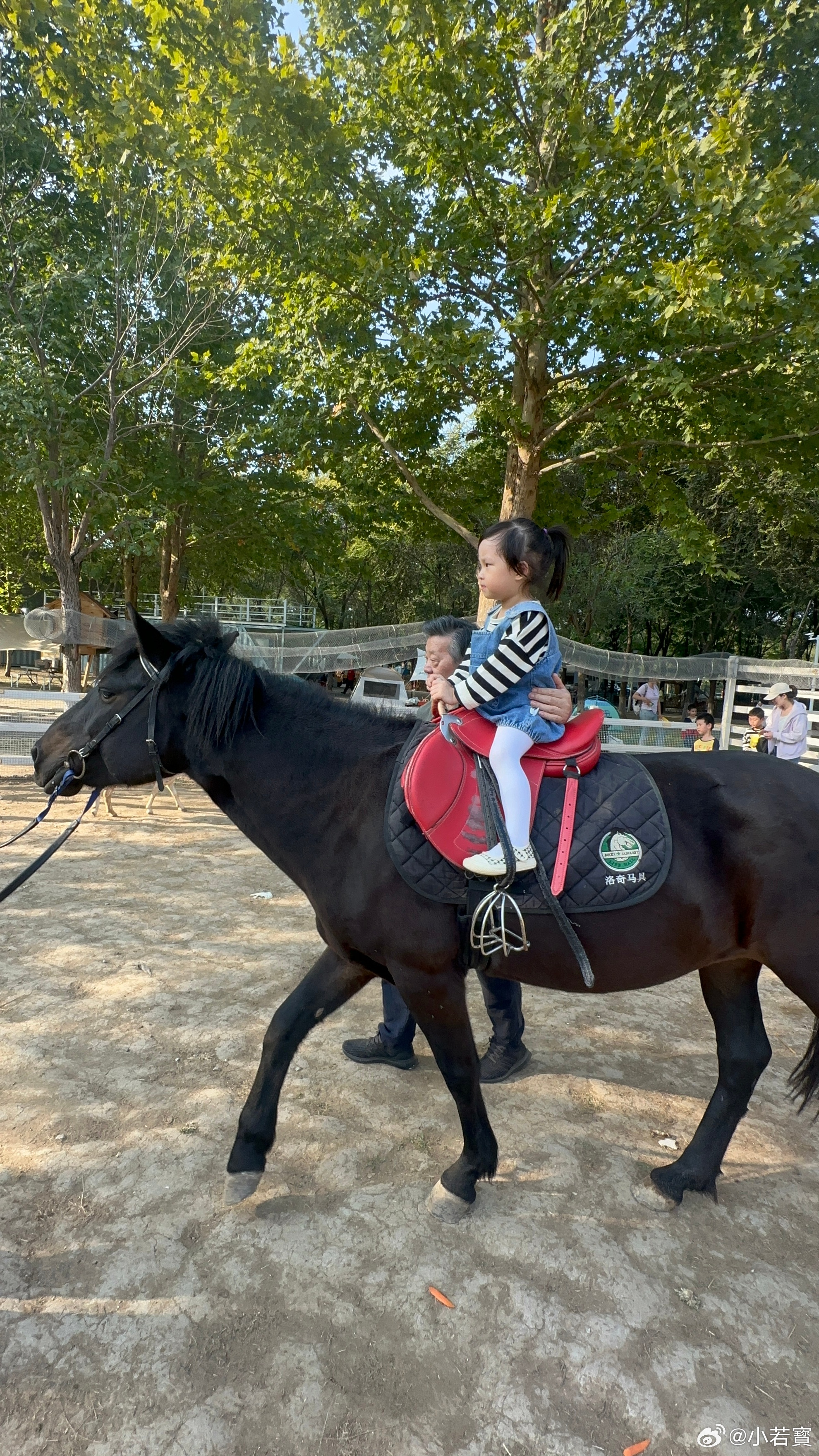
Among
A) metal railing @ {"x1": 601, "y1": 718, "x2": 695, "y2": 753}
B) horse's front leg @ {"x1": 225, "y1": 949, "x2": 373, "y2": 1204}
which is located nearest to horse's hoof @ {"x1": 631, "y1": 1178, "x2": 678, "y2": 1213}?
horse's front leg @ {"x1": 225, "y1": 949, "x2": 373, "y2": 1204}

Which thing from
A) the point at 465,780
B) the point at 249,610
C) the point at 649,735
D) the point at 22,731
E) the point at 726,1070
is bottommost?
the point at 726,1070

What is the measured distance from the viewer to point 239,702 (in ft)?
7.83

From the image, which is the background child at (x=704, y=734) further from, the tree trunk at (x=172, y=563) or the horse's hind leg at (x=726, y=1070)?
the tree trunk at (x=172, y=563)

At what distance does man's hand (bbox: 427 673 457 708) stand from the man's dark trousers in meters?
1.60

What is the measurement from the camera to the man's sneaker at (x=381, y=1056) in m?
3.32

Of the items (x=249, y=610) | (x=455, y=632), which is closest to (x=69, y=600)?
(x=455, y=632)

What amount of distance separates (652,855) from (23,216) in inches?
454

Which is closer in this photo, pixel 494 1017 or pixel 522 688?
pixel 522 688

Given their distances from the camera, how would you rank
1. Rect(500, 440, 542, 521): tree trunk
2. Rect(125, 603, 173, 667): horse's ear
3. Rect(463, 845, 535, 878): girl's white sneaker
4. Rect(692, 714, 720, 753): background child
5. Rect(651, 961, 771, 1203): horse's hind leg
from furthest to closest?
Rect(692, 714, 720, 753): background child < Rect(500, 440, 542, 521): tree trunk < Rect(651, 961, 771, 1203): horse's hind leg < Rect(125, 603, 173, 667): horse's ear < Rect(463, 845, 535, 878): girl's white sneaker

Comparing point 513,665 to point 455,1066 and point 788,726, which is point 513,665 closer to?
point 455,1066

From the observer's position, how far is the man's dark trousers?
3311mm

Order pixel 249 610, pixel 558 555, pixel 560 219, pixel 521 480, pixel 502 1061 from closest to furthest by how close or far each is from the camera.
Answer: pixel 558 555, pixel 502 1061, pixel 560 219, pixel 521 480, pixel 249 610

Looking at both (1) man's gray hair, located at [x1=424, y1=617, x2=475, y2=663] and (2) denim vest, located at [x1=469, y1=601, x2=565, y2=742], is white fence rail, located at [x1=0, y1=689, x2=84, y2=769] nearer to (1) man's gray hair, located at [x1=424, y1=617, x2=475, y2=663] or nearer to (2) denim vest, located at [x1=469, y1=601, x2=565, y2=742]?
(1) man's gray hair, located at [x1=424, y1=617, x2=475, y2=663]

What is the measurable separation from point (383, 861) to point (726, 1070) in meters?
1.69
